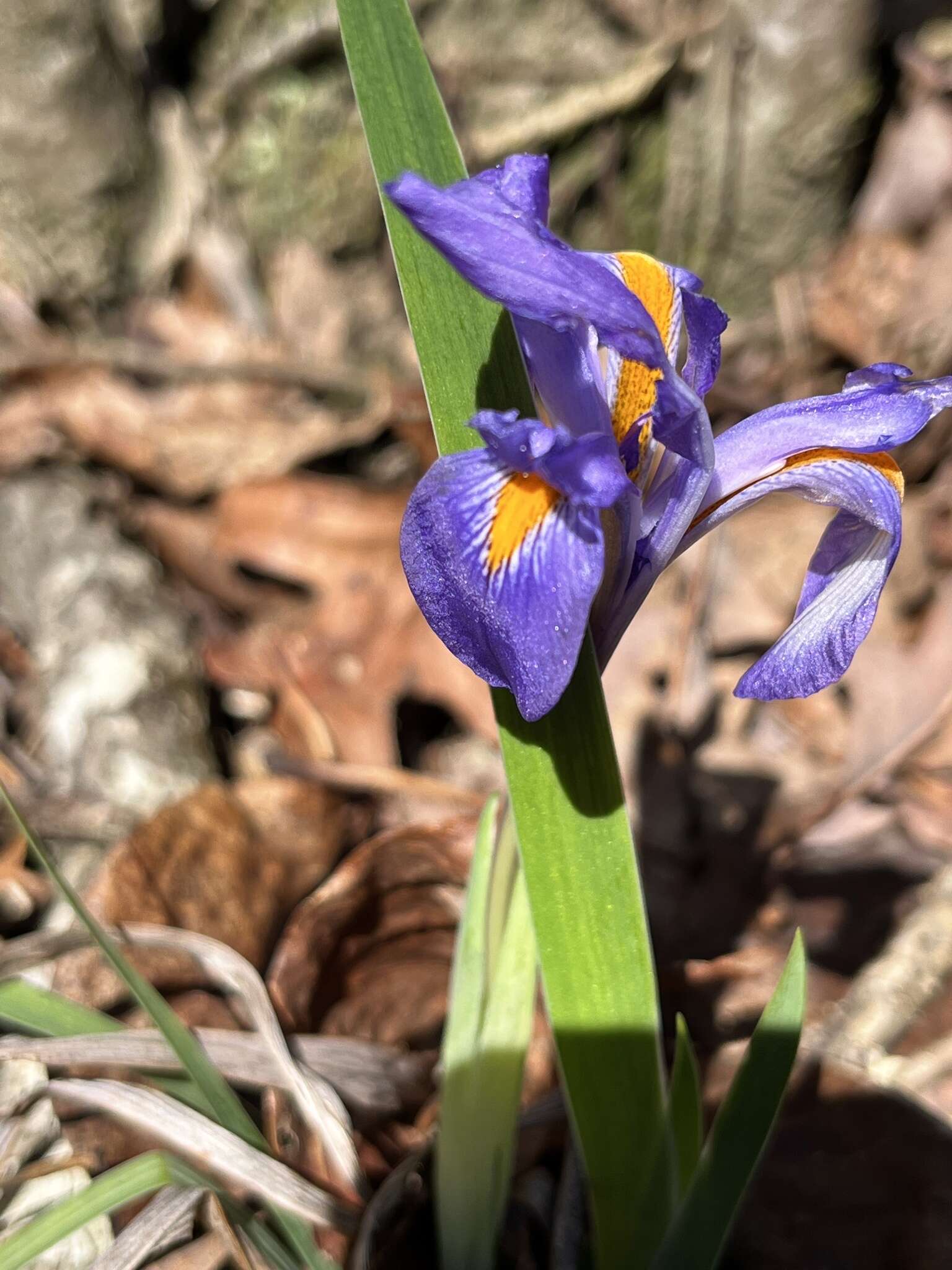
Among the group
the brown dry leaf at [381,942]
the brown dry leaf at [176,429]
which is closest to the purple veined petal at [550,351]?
the brown dry leaf at [381,942]

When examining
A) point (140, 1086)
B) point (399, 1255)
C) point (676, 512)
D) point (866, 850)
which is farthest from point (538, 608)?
point (866, 850)

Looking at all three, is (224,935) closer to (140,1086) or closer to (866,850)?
(140,1086)

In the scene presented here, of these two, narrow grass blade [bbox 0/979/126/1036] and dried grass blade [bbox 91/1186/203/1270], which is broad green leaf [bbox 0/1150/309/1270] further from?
narrow grass blade [bbox 0/979/126/1036]

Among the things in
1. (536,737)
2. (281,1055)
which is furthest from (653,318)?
(281,1055)

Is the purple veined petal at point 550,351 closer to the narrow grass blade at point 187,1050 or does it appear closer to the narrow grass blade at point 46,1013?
the narrow grass blade at point 187,1050

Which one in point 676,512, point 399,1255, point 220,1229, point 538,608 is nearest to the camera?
point 538,608

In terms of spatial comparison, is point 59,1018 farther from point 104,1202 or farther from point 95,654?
point 95,654
